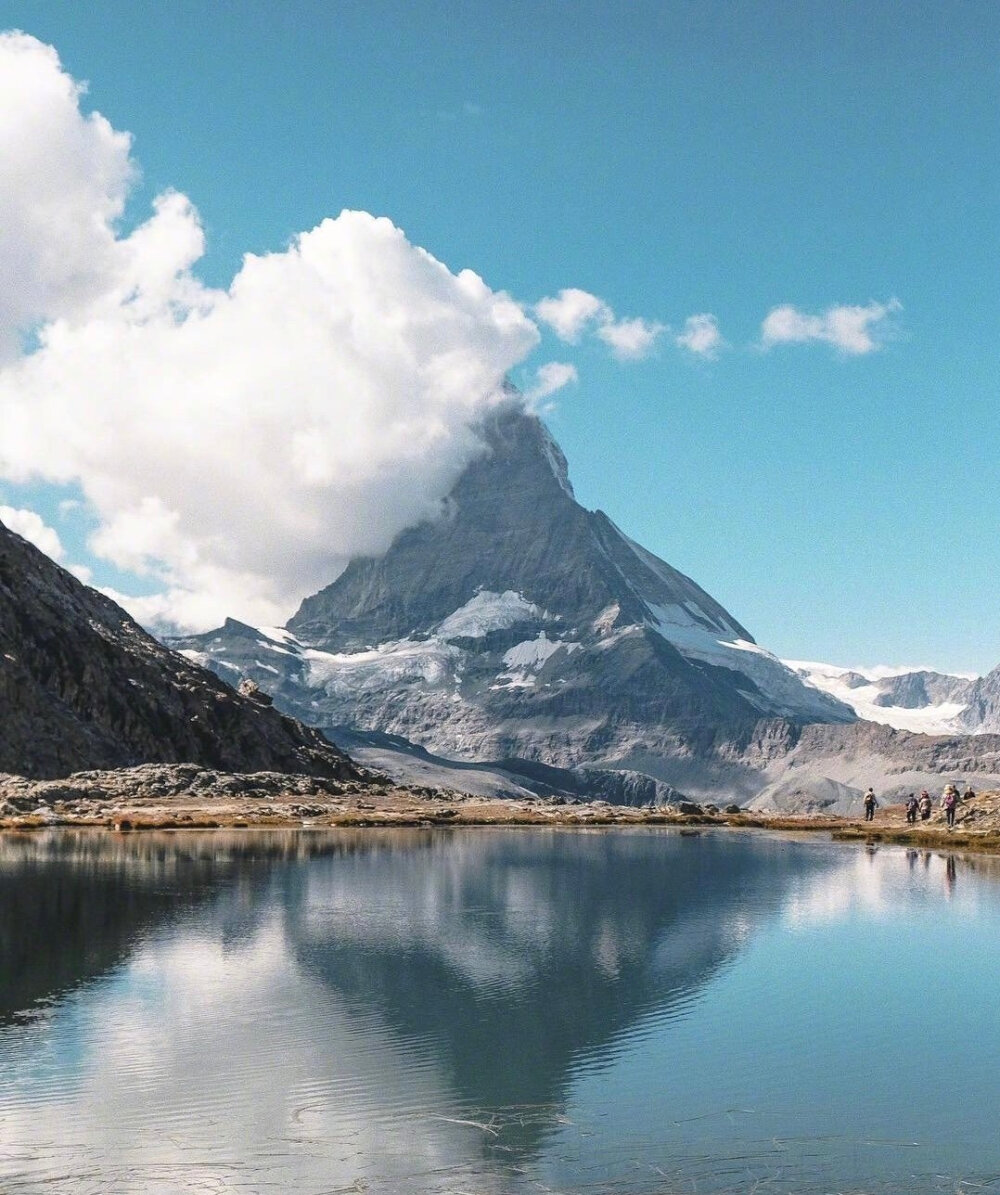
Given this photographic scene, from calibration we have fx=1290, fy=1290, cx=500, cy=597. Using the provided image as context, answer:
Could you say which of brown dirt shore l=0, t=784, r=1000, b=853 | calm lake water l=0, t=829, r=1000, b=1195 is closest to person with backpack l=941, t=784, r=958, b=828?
brown dirt shore l=0, t=784, r=1000, b=853

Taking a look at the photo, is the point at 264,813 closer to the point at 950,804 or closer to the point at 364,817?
the point at 364,817

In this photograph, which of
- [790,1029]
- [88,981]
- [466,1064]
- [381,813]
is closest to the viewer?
[466,1064]

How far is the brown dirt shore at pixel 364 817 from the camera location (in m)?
132

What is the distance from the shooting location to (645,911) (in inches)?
2692

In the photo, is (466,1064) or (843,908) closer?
(466,1064)

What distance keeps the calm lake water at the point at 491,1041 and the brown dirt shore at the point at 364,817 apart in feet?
196

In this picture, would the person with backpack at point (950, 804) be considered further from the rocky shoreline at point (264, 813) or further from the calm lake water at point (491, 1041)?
the calm lake water at point (491, 1041)

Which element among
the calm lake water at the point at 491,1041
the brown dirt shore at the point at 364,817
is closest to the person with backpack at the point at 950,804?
the brown dirt shore at the point at 364,817

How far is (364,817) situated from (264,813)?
12402 mm

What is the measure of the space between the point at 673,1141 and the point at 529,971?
20.9 m

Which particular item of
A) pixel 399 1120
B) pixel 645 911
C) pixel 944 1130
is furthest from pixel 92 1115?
pixel 645 911

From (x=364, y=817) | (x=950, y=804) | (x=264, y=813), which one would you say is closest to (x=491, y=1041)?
(x=950, y=804)

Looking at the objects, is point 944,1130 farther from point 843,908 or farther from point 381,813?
point 381,813

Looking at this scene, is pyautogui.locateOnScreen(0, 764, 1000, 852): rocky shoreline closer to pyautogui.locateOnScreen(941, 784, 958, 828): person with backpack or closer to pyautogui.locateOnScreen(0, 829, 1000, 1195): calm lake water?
pyautogui.locateOnScreen(941, 784, 958, 828): person with backpack
